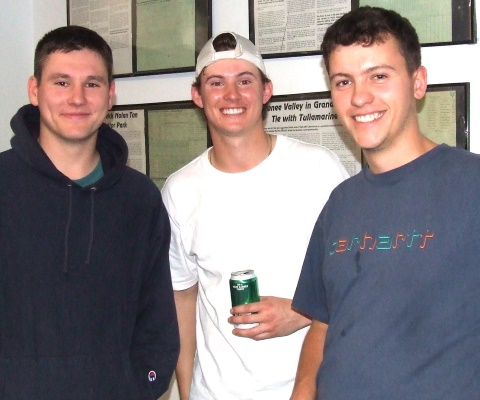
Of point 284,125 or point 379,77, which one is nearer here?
point 379,77

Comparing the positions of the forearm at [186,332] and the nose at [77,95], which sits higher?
the nose at [77,95]

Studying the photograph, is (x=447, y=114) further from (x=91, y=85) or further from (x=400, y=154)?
(x=91, y=85)

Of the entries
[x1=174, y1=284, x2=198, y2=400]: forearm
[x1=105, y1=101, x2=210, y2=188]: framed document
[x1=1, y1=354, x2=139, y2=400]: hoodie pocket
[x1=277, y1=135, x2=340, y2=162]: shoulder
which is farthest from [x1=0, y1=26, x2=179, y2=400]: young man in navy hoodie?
[x1=105, y1=101, x2=210, y2=188]: framed document

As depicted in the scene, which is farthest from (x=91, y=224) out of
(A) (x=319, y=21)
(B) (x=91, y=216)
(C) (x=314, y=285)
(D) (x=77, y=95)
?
(A) (x=319, y=21)

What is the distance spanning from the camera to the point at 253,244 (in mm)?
1552

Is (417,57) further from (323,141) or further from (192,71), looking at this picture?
(192,71)

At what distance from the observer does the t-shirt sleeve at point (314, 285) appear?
130 centimetres

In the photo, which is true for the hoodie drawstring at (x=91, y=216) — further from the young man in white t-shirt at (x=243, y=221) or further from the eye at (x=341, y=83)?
the eye at (x=341, y=83)

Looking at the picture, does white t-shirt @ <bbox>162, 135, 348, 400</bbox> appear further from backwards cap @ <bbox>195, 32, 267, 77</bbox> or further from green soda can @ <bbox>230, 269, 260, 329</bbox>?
backwards cap @ <bbox>195, 32, 267, 77</bbox>

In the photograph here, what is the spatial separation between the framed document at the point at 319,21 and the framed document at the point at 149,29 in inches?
8.2

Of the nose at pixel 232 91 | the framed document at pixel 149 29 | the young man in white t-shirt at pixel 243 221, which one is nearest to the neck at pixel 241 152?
the young man in white t-shirt at pixel 243 221

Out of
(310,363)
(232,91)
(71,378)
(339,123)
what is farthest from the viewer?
(339,123)

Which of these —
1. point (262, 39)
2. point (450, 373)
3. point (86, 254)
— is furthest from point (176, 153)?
point (450, 373)

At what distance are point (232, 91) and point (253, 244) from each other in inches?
15.6
